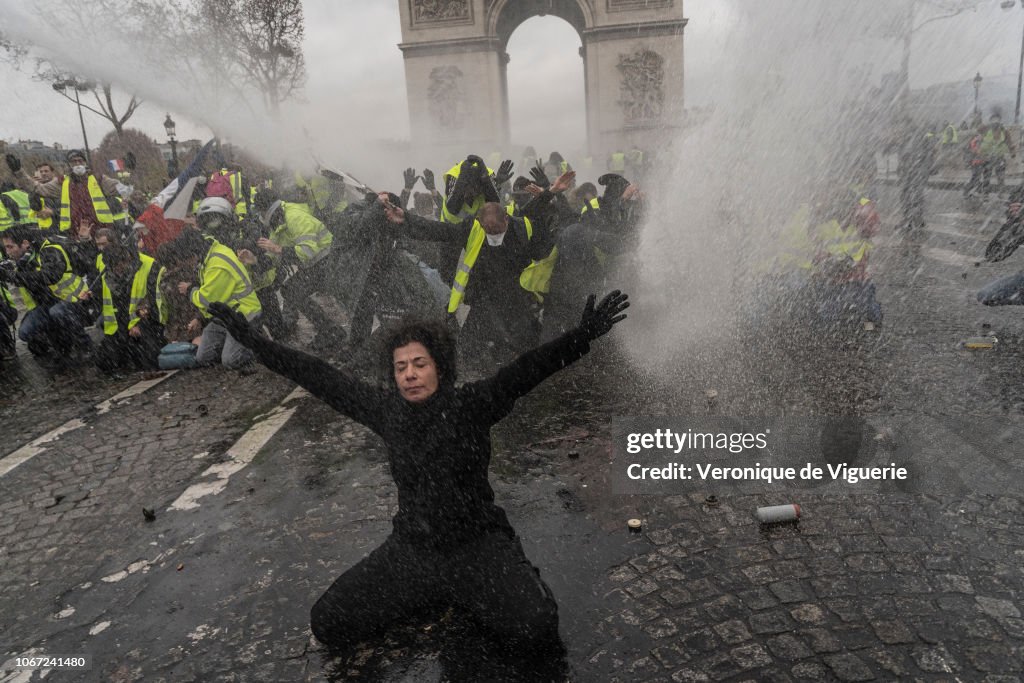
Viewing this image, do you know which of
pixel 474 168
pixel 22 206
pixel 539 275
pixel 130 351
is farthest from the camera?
pixel 22 206

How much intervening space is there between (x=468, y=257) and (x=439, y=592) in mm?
3928

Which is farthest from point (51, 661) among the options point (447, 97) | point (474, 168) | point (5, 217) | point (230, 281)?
point (447, 97)

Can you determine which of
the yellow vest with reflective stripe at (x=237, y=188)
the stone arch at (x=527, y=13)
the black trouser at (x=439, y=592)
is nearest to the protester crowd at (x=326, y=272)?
the yellow vest with reflective stripe at (x=237, y=188)

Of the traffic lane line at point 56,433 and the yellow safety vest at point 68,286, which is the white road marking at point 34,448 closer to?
the traffic lane line at point 56,433

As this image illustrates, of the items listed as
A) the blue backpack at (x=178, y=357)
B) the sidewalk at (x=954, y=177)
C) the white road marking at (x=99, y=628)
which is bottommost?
the white road marking at (x=99, y=628)

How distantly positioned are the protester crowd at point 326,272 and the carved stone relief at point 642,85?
23.8m

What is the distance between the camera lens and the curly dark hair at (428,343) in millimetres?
3061

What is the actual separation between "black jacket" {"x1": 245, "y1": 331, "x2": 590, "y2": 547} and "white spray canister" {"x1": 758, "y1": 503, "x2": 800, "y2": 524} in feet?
4.86

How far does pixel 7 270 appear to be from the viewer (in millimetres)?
8359

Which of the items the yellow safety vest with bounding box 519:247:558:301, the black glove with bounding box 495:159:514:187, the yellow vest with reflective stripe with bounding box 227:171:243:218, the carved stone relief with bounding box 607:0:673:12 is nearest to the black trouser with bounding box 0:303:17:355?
the yellow vest with reflective stripe with bounding box 227:171:243:218

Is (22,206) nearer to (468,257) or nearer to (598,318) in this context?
(468,257)

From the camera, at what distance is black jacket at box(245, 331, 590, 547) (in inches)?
117

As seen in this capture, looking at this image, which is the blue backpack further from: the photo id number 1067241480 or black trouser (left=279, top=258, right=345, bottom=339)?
the photo id number 1067241480

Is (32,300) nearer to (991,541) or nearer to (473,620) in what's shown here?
(473,620)
